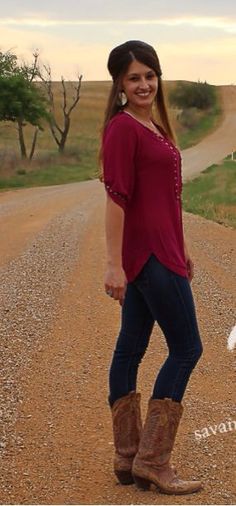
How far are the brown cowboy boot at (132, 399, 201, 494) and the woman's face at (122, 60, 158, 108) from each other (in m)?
1.24

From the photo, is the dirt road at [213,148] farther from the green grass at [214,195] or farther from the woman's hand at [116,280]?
the woman's hand at [116,280]

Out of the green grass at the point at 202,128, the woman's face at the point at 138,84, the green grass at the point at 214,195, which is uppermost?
the woman's face at the point at 138,84

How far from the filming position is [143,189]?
3.31m

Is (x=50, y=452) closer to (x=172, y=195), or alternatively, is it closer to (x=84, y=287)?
(x=172, y=195)

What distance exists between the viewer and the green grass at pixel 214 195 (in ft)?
57.8

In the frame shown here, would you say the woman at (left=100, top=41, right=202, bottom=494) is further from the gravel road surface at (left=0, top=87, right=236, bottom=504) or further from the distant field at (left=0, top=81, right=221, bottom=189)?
the distant field at (left=0, top=81, right=221, bottom=189)

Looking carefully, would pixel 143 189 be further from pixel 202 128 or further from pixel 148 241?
pixel 202 128

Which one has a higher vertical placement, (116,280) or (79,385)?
(116,280)

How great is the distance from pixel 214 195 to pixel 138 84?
19.5 metres

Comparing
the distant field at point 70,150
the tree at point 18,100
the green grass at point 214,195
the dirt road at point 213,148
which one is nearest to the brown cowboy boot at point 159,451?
the distant field at point 70,150

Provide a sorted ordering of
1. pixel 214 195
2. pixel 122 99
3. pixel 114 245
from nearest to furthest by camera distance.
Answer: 1. pixel 114 245
2. pixel 122 99
3. pixel 214 195

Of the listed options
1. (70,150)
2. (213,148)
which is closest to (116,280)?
(70,150)

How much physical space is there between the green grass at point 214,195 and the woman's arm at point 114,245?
1230 cm

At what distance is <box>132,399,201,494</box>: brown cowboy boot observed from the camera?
140 inches
